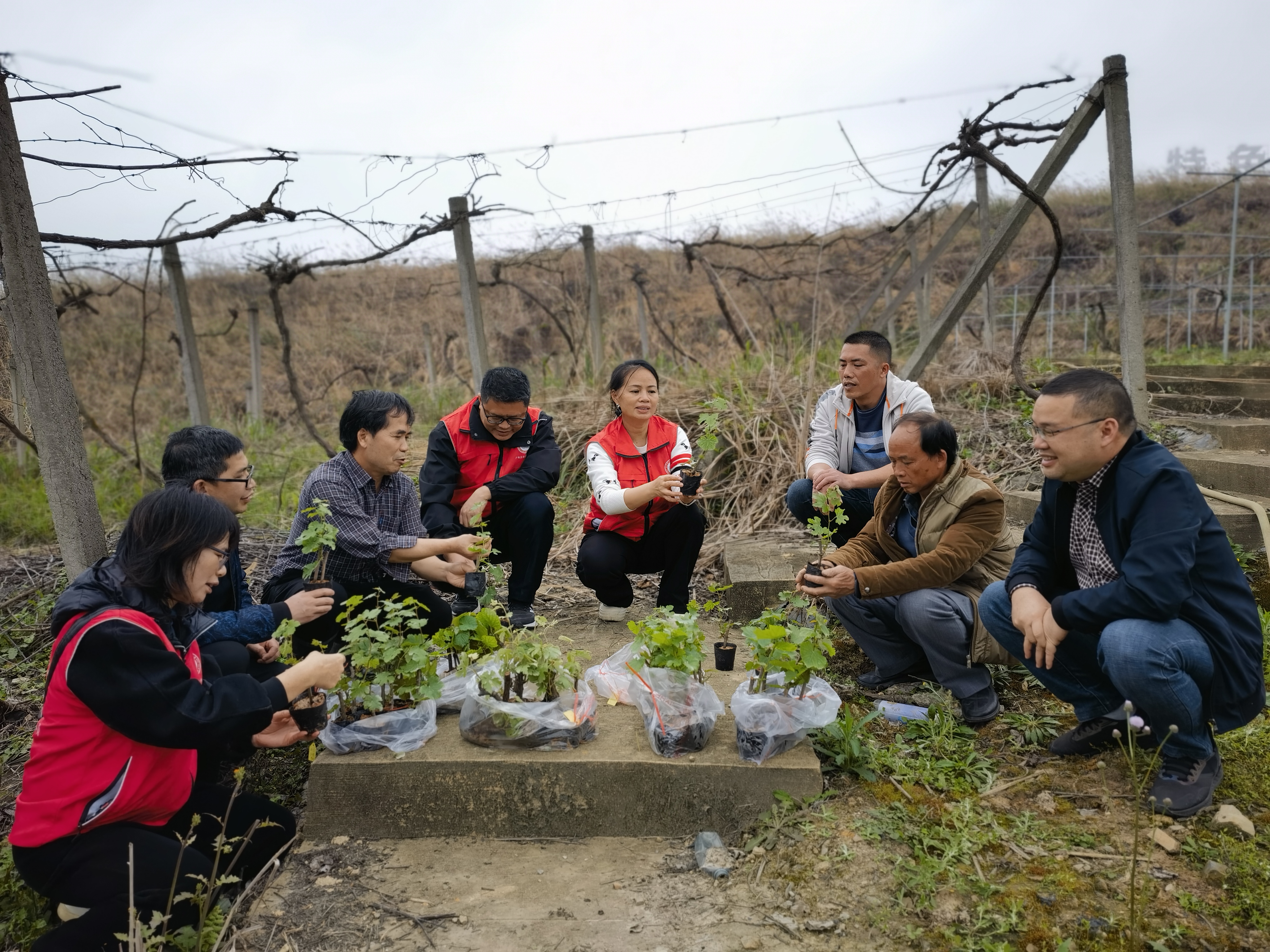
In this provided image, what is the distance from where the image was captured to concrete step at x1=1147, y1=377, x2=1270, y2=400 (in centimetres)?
558

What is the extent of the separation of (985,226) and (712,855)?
253 inches

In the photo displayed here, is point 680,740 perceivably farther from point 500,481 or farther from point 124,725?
point 500,481

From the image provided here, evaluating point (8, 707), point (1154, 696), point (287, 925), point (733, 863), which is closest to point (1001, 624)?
point (1154, 696)

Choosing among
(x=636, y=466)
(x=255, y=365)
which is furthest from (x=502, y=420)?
(x=255, y=365)

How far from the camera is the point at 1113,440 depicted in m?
2.27

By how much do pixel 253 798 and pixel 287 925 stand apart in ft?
1.39

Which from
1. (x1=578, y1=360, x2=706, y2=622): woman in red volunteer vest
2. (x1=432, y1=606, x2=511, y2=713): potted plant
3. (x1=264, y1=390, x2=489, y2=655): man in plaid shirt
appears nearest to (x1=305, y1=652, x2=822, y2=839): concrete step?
(x1=432, y1=606, x2=511, y2=713): potted plant

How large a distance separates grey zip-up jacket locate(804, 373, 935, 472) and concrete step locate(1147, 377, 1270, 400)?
319 centimetres

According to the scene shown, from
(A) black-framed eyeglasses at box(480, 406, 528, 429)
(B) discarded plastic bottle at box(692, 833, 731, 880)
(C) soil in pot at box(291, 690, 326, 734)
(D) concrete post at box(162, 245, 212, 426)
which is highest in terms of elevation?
(D) concrete post at box(162, 245, 212, 426)

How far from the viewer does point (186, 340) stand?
6.27 m

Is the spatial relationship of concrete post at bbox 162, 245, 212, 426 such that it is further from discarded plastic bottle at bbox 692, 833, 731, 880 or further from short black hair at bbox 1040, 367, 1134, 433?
short black hair at bbox 1040, 367, 1134, 433

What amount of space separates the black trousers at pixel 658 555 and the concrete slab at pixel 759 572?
0.85 ft

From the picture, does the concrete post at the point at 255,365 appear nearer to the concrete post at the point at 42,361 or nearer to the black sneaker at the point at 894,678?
the concrete post at the point at 42,361

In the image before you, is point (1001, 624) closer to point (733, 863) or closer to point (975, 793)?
point (975, 793)
